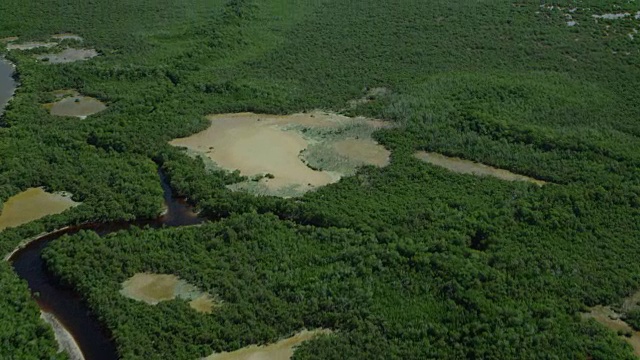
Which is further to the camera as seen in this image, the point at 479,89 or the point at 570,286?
the point at 479,89

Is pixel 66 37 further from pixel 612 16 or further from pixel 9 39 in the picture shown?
pixel 612 16

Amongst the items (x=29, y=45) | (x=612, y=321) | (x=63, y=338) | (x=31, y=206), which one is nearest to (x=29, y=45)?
(x=29, y=45)

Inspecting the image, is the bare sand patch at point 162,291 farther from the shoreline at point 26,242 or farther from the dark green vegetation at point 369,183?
the shoreline at point 26,242

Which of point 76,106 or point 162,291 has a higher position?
point 76,106

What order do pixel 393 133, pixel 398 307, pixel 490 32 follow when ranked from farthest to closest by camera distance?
1. pixel 490 32
2. pixel 393 133
3. pixel 398 307

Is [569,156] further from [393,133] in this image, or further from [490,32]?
[490,32]

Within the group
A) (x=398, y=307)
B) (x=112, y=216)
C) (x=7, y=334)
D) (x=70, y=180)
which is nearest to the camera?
(x=7, y=334)

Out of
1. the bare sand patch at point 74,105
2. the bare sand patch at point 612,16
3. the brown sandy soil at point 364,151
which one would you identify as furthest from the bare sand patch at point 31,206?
the bare sand patch at point 612,16

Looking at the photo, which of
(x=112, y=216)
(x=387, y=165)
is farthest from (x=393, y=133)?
(x=112, y=216)
